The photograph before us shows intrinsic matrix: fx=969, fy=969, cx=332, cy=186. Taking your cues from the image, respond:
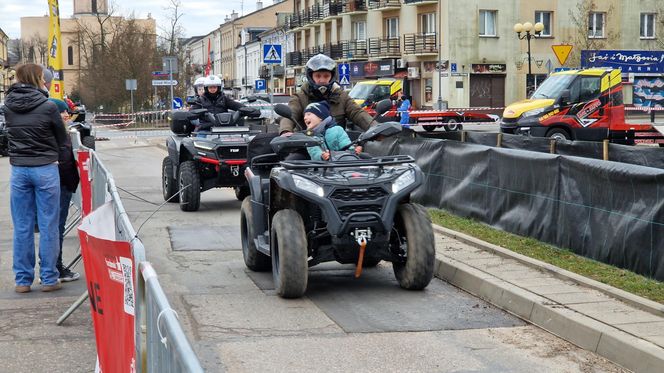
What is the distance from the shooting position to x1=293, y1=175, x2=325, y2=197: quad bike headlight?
7.82 meters

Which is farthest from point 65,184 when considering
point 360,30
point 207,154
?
point 360,30

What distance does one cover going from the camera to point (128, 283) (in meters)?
4.02

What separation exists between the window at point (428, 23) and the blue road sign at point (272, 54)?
113ft

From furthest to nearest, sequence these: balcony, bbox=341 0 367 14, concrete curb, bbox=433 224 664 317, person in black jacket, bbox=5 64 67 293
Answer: balcony, bbox=341 0 367 14, person in black jacket, bbox=5 64 67 293, concrete curb, bbox=433 224 664 317

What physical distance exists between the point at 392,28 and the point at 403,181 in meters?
58.0

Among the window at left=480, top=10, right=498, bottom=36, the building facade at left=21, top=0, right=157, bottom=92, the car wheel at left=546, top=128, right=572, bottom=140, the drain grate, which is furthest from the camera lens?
the building facade at left=21, top=0, right=157, bottom=92

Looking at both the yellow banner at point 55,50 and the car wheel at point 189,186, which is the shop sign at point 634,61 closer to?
the yellow banner at point 55,50

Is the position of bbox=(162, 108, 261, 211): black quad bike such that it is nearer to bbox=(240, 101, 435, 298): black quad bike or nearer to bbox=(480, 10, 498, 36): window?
bbox=(240, 101, 435, 298): black quad bike

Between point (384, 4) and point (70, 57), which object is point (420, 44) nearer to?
point (384, 4)

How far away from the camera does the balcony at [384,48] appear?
63.1 meters

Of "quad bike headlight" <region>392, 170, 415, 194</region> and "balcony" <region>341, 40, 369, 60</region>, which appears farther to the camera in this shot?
"balcony" <region>341, 40, 369, 60</region>

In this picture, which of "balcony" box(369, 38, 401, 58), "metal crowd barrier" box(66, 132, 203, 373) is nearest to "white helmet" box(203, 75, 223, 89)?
"metal crowd barrier" box(66, 132, 203, 373)

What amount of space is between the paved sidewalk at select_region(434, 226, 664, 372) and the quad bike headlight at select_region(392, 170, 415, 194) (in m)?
1.12

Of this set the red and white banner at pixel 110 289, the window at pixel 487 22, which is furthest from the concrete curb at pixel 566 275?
the window at pixel 487 22
